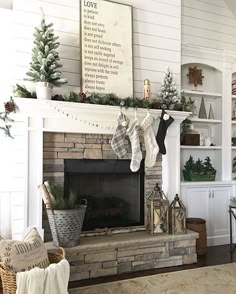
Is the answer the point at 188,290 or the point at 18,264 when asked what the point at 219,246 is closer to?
the point at 188,290

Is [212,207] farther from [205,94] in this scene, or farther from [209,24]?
[209,24]

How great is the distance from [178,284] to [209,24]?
3.52 metres

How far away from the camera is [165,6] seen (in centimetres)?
395

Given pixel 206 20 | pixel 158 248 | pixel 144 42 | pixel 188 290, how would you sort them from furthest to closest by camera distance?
1. pixel 206 20
2. pixel 144 42
3. pixel 158 248
4. pixel 188 290

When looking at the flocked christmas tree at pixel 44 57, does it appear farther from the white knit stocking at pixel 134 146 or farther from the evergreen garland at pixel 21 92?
the white knit stocking at pixel 134 146

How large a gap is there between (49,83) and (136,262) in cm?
202

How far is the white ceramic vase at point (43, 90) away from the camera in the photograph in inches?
120

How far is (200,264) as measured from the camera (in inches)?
138

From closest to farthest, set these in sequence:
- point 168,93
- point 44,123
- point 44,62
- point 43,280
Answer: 1. point 43,280
2. point 44,62
3. point 44,123
4. point 168,93

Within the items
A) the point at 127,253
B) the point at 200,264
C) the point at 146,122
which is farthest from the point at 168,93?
the point at 200,264

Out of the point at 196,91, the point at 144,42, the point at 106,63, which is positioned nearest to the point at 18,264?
the point at 106,63

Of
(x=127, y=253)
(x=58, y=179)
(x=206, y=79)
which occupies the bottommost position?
(x=127, y=253)

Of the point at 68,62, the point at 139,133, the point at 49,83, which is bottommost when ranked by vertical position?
the point at 139,133

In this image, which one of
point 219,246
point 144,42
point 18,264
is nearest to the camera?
point 18,264
